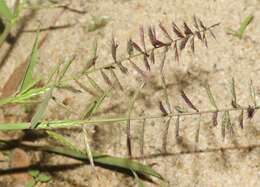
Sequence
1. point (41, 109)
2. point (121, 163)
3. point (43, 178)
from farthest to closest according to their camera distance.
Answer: point (43, 178) → point (121, 163) → point (41, 109)

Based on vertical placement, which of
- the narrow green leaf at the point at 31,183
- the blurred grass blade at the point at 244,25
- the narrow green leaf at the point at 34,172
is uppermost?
the blurred grass blade at the point at 244,25

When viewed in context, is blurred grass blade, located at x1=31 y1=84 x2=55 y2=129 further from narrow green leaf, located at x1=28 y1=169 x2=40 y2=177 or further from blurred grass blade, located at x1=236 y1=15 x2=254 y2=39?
blurred grass blade, located at x1=236 y1=15 x2=254 y2=39

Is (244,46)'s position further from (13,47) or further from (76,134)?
(13,47)

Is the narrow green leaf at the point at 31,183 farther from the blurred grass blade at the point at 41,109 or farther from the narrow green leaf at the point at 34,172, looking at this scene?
the blurred grass blade at the point at 41,109

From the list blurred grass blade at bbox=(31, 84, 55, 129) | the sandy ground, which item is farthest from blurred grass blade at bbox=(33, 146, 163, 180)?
blurred grass blade at bbox=(31, 84, 55, 129)

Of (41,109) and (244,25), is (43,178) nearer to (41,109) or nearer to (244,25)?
(41,109)

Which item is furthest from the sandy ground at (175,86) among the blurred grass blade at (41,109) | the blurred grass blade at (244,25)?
the blurred grass blade at (41,109)

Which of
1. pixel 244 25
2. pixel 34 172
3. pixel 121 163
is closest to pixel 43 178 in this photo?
pixel 34 172

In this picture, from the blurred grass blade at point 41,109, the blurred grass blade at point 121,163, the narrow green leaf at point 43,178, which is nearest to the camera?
the blurred grass blade at point 41,109

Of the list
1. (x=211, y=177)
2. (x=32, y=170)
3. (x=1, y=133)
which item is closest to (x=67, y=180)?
(x=32, y=170)
